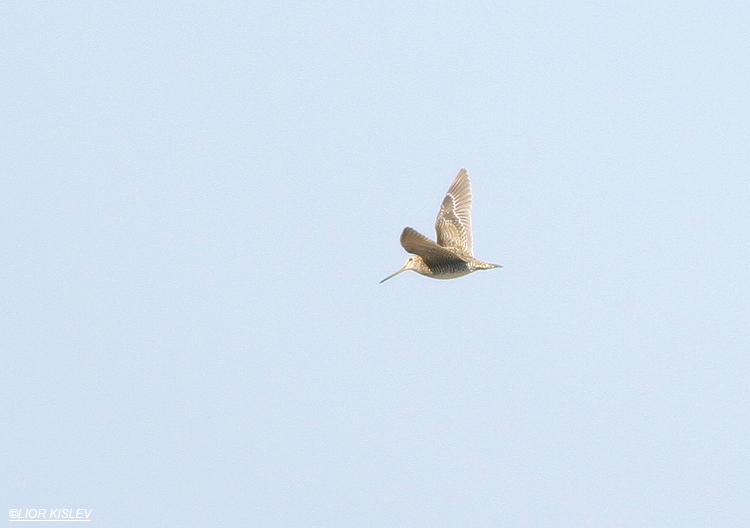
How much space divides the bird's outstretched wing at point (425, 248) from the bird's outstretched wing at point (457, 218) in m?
3.13

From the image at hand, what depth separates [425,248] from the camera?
2680 centimetres

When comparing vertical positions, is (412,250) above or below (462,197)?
below

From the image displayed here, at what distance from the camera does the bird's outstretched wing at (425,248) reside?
83.6ft

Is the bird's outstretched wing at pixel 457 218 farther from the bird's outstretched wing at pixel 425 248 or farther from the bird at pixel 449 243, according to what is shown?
the bird's outstretched wing at pixel 425 248

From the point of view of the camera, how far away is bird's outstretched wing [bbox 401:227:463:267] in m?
25.5

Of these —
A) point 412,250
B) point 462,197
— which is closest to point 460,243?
point 462,197

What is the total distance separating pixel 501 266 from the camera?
28.4 m

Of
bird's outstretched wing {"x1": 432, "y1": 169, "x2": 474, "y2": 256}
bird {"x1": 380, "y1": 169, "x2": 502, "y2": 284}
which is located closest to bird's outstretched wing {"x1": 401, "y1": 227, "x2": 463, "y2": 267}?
bird {"x1": 380, "y1": 169, "x2": 502, "y2": 284}

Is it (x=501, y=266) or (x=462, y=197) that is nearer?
(x=501, y=266)

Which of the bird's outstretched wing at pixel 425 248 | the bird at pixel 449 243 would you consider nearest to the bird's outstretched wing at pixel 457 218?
the bird at pixel 449 243

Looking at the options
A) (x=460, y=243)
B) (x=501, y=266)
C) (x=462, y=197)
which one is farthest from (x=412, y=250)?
(x=462, y=197)

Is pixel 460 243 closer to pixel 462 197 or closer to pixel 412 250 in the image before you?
pixel 462 197

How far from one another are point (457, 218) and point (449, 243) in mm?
1732

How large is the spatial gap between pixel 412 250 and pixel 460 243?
566 centimetres
